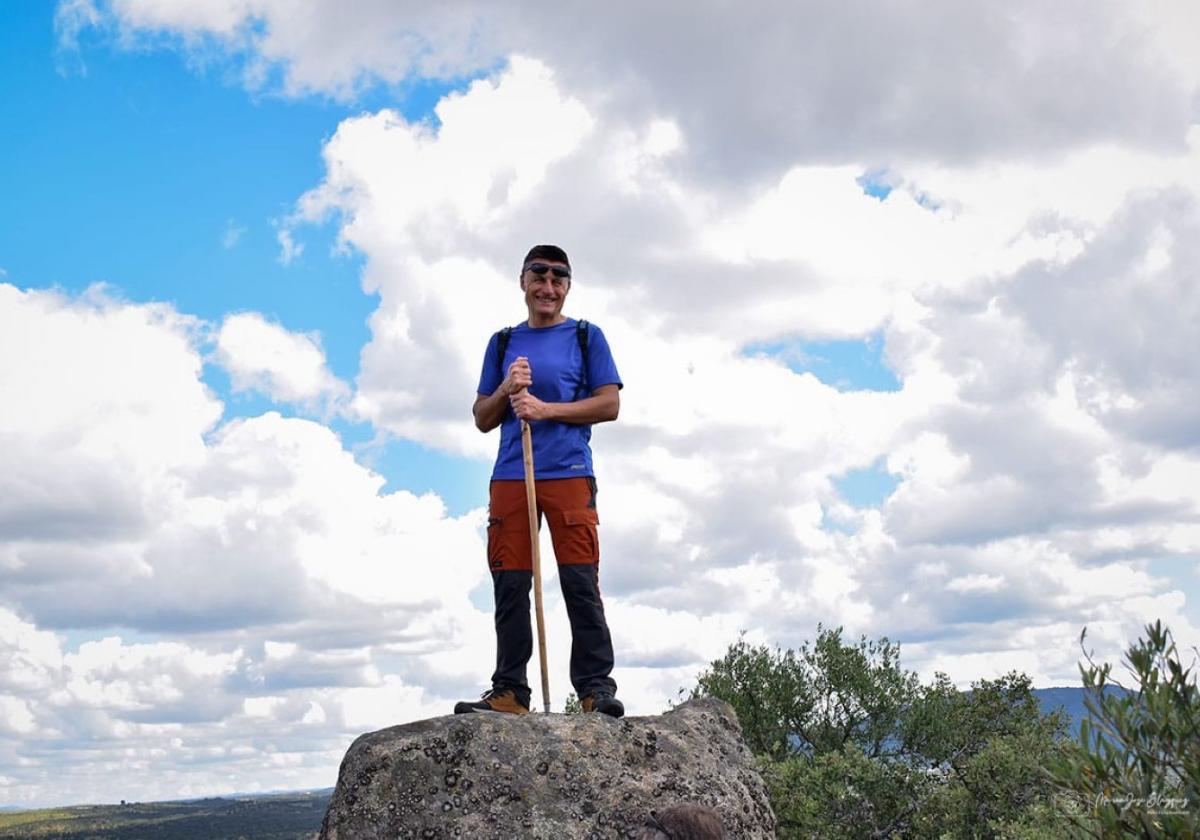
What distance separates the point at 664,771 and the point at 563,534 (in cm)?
176

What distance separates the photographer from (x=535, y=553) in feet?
25.1

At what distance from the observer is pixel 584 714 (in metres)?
7.29

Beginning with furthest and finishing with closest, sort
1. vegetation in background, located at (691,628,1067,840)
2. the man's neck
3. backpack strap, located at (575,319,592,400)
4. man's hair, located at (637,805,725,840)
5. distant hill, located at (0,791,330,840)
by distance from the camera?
distant hill, located at (0,791,330,840) < vegetation in background, located at (691,628,1067,840) < the man's neck < backpack strap, located at (575,319,592,400) < man's hair, located at (637,805,725,840)

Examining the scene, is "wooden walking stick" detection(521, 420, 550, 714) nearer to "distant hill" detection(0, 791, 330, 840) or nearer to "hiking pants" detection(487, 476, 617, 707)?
"hiking pants" detection(487, 476, 617, 707)

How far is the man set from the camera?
771 centimetres

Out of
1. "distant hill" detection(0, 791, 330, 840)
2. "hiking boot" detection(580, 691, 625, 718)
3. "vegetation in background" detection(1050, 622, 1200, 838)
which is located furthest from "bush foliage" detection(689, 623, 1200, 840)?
"distant hill" detection(0, 791, 330, 840)

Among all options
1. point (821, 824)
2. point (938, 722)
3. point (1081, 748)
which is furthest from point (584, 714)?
point (938, 722)

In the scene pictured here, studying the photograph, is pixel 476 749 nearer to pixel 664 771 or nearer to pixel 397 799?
pixel 397 799

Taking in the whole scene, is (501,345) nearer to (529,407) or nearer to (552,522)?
(529,407)

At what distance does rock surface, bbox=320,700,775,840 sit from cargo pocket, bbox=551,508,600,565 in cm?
112

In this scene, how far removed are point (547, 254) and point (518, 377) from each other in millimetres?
1132

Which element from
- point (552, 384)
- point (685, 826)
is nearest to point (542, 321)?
point (552, 384)

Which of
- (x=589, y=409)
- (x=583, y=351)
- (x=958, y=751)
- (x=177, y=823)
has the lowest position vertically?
(x=177, y=823)

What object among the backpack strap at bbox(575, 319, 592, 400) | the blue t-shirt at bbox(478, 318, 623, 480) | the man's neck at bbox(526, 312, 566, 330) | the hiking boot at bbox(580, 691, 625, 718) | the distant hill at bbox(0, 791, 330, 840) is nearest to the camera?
the hiking boot at bbox(580, 691, 625, 718)
